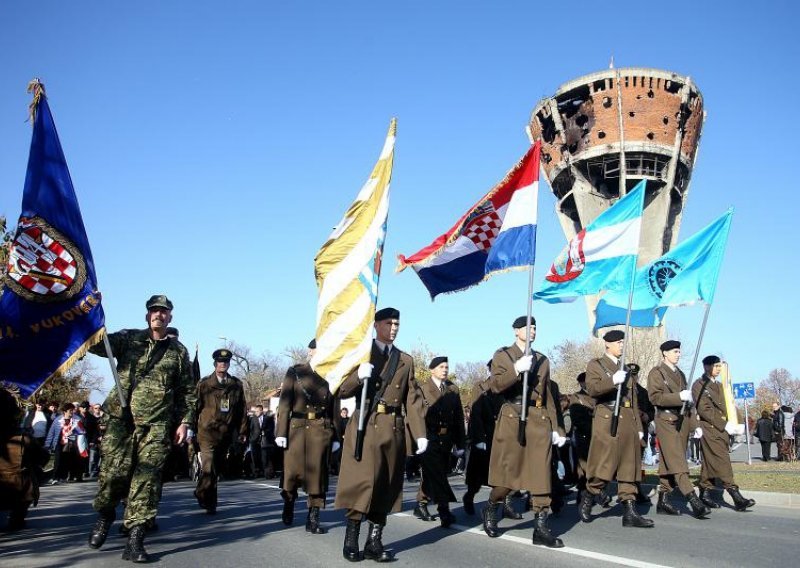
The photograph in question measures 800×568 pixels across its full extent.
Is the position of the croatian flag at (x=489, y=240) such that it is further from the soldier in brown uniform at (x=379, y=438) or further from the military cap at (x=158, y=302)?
the military cap at (x=158, y=302)

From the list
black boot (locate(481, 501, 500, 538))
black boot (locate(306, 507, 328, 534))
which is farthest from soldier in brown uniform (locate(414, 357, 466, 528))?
black boot (locate(306, 507, 328, 534))

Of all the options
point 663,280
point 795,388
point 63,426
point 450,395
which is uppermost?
point 795,388

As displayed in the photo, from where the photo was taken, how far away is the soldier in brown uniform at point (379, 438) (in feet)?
20.3

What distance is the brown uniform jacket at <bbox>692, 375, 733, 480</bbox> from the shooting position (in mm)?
9750

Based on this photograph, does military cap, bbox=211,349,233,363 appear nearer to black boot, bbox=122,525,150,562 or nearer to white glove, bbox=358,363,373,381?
black boot, bbox=122,525,150,562

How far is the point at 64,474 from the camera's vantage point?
59.4ft

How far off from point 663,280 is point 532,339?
4.86 m

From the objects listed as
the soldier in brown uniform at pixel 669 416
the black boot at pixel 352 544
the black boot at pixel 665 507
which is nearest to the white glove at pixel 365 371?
the black boot at pixel 352 544

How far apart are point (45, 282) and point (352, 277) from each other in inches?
111

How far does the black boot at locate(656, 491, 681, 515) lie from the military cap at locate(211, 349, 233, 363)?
250 inches

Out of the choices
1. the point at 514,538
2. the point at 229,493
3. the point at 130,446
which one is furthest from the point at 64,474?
the point at 514,538

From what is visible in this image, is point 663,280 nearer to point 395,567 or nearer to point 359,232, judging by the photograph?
point 359,232

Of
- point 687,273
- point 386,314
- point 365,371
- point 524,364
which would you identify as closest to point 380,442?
point 365,371

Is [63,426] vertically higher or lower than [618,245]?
lower
